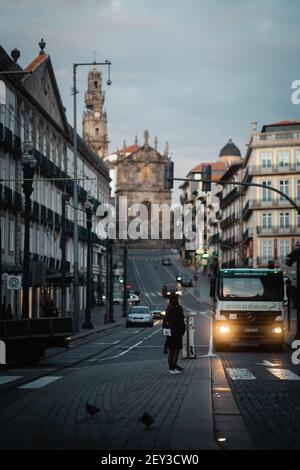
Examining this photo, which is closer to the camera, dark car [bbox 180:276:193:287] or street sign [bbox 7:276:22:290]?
street sign [bbox 7:276:22:290]

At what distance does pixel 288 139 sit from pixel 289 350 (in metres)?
65.7

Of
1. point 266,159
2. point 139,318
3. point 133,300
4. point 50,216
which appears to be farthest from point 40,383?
point 133,300

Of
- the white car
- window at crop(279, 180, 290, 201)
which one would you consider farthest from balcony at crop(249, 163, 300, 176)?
the white car

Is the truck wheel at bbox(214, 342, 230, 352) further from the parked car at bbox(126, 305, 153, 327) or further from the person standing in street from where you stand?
the parked car at bbox(126, 305, 153, 327)

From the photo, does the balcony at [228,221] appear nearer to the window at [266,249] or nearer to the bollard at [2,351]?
the window at [266,249]

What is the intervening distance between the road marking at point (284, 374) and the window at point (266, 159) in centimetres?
7594

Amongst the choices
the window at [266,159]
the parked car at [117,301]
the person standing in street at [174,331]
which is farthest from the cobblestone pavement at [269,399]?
the parked car at [117,301]

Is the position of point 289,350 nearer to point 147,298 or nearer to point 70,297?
point 70,297

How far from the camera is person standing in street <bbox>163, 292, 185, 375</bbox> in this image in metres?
21.5

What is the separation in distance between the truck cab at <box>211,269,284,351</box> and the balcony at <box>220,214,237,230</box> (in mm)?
91410

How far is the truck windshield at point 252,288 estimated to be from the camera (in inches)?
1203

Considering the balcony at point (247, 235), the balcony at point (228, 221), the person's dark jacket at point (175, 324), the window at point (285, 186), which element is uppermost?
the window at point (285, 186)
